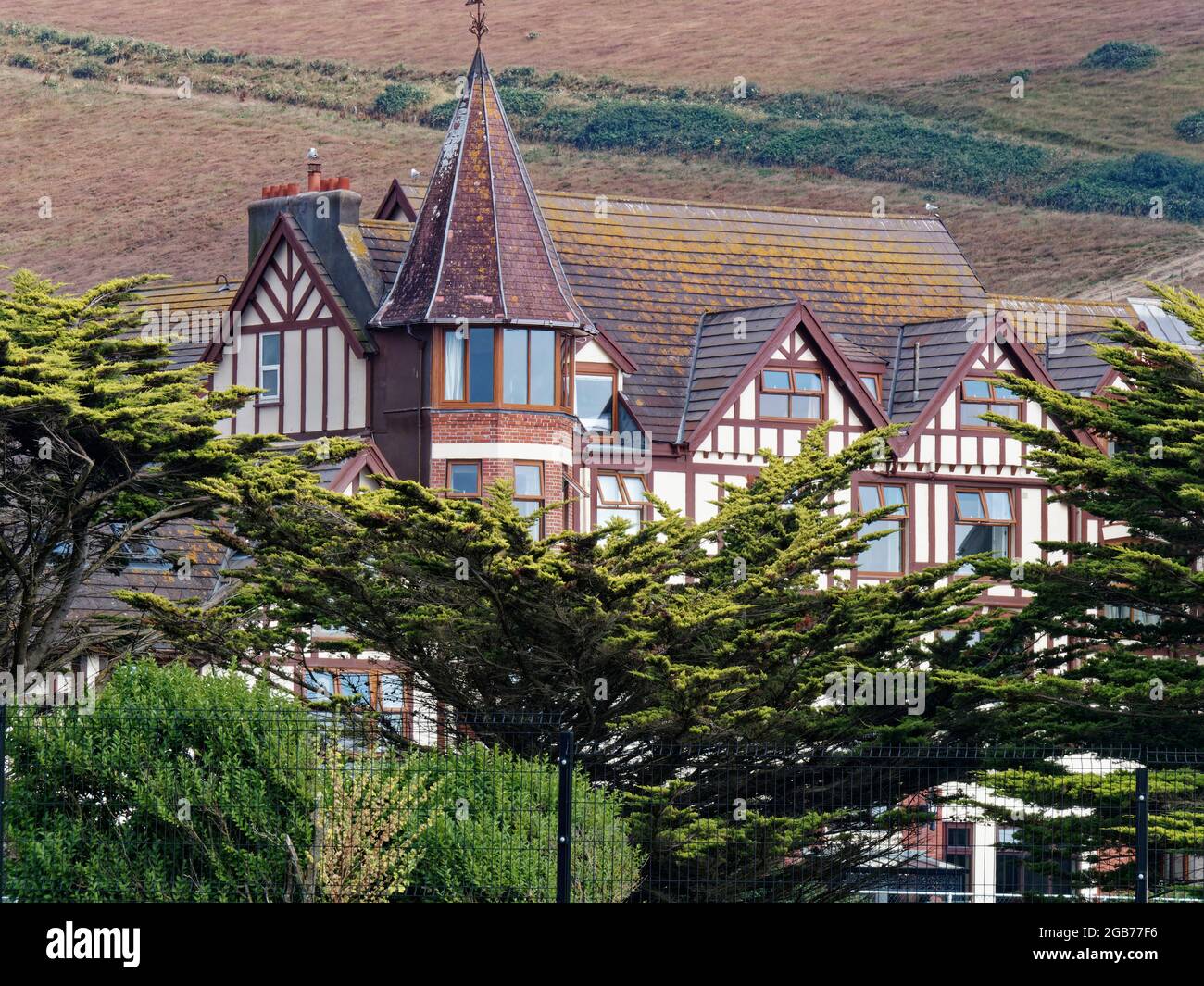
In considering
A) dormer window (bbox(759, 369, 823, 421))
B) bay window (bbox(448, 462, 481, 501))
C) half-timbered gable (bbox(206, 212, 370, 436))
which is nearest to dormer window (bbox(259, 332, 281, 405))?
half-timbered gable (bbox(206, 212, 370, 436))

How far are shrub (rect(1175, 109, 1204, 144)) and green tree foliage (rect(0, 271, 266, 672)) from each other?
84159mm

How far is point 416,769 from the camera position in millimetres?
21219

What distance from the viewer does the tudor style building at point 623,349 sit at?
138 feet

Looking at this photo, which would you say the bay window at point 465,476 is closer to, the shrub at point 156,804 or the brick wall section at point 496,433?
the brick wall section at point 496,433

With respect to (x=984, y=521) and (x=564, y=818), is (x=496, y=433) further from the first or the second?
(x=564, y=818)

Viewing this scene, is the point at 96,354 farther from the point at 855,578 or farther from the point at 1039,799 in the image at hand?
the point at 855,578

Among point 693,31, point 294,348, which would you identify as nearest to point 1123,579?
point 294,348

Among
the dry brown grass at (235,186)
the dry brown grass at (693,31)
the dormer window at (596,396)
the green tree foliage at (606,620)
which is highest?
the dry brown grass at (693,31)

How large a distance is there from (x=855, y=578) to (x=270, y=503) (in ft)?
58.5

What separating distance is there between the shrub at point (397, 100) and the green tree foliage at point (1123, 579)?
91.3 meters

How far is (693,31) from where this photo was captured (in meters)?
130

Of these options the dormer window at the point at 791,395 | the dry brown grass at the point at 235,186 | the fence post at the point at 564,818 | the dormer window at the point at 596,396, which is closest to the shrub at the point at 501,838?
the fence post at the point at 564,818

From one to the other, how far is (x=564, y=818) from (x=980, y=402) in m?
28.6
